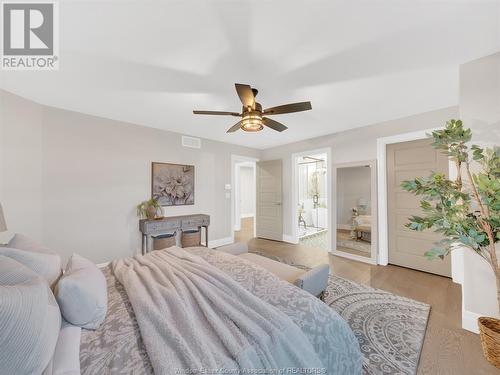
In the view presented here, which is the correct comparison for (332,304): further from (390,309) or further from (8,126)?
(8,126)

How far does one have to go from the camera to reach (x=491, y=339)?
1.44 meters

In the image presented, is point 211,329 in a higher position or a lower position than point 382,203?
lower

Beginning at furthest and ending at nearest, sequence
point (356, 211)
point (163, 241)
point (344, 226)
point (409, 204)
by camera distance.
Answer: point (344, 226) < point (356, 211) < point (163, 241) < point (409, 204)

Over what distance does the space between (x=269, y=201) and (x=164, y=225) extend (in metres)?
2.75

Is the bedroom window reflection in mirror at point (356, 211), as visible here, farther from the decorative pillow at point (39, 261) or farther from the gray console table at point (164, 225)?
the decorative pillow at point (39, 261)

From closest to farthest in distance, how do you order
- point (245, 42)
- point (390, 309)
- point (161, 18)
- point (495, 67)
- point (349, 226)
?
point (161, 18) → point (245, 42) → point (495, 67) → point (390, 309) → point (349, 226)

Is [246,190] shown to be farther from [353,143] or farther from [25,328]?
[25,328]

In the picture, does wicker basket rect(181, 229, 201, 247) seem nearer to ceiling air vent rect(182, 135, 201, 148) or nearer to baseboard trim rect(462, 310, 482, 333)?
ceiling air vent rect(182, 135, 201, 148)

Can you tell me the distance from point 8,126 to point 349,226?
548cm

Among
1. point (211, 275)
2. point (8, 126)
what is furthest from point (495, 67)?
point (8, 126)

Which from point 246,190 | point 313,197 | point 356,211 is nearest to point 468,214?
point 356,211

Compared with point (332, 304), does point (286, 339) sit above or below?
above

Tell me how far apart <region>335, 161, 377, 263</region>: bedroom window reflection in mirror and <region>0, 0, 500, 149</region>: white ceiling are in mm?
1294

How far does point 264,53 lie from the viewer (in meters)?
1.74
